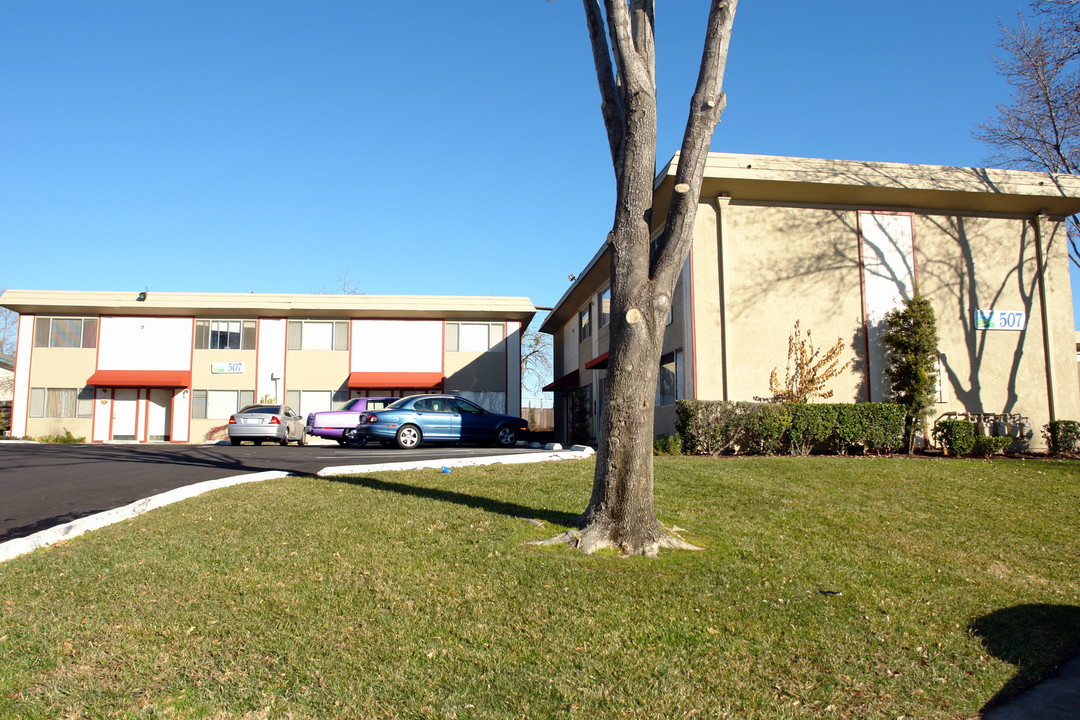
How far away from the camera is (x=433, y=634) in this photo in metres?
4.35

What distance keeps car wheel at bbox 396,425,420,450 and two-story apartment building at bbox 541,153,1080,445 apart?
19.2 ft

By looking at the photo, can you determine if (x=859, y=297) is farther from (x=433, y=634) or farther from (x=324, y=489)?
(x=433, y=634)

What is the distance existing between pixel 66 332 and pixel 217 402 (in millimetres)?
6699

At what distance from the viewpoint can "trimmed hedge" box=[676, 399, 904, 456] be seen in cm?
1459

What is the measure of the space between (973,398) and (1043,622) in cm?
1398

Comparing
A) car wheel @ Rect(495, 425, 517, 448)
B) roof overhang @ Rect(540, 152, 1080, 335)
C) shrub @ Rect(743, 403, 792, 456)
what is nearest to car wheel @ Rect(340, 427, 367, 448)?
car wheel @ Rect(495, 425, 517, 448)

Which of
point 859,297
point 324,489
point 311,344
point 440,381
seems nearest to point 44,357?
point 311,344

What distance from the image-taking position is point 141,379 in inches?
1191

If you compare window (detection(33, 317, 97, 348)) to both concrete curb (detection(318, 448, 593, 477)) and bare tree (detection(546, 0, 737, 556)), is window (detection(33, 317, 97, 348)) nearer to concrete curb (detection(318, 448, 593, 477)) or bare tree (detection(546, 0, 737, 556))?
concrete curb (detection(318, 448, 593, 477))

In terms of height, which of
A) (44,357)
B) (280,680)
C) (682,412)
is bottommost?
(280,680)

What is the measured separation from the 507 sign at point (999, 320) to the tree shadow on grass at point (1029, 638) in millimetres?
14141

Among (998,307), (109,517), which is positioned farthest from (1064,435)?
(109,517)

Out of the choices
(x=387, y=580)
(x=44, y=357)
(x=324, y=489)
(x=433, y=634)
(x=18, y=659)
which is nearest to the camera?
(x=18, y=659)

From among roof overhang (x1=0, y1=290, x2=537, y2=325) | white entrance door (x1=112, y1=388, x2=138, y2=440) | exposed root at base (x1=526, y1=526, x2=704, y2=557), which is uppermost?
roof overhang (x1=0, y1=290, x2=537, y2=325)
